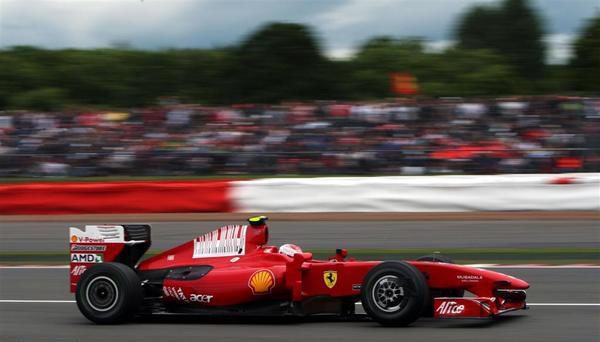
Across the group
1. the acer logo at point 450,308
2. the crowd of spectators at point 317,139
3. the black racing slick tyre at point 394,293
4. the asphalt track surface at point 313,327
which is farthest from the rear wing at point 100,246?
Answer: the crowd of spectators at point 317,139

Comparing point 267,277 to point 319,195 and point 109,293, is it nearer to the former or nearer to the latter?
point 109,293

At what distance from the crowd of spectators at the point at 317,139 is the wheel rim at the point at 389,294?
1107 cm

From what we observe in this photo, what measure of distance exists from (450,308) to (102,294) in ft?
9.22

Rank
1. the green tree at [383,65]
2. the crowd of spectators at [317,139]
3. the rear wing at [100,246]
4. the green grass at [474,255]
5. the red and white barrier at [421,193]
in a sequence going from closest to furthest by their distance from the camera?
the rear wing at [100,246] → the green grass at [474,255] → the red and white barrier at [421,193] → the crowd of spectators at [317,139] → the green tree at [383,65]

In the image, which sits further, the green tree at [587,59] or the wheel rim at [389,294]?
the green tree at [587,59]

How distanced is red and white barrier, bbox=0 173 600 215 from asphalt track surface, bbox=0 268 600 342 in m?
7.38

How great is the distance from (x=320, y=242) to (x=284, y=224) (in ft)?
7.53

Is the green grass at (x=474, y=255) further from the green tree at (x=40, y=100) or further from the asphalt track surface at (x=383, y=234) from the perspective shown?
the green tree at (x=40, y=100)

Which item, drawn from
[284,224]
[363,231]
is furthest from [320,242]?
[284,224]

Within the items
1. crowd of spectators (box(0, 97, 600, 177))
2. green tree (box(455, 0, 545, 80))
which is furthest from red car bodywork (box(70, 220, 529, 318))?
green tree (box(455, 0, 545, 80))

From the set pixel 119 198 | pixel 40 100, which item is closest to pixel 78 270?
pixel 119 198

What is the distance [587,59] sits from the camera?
3553cm

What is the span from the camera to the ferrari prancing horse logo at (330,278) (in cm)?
699

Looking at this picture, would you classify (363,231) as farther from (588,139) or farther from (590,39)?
(590,39)
